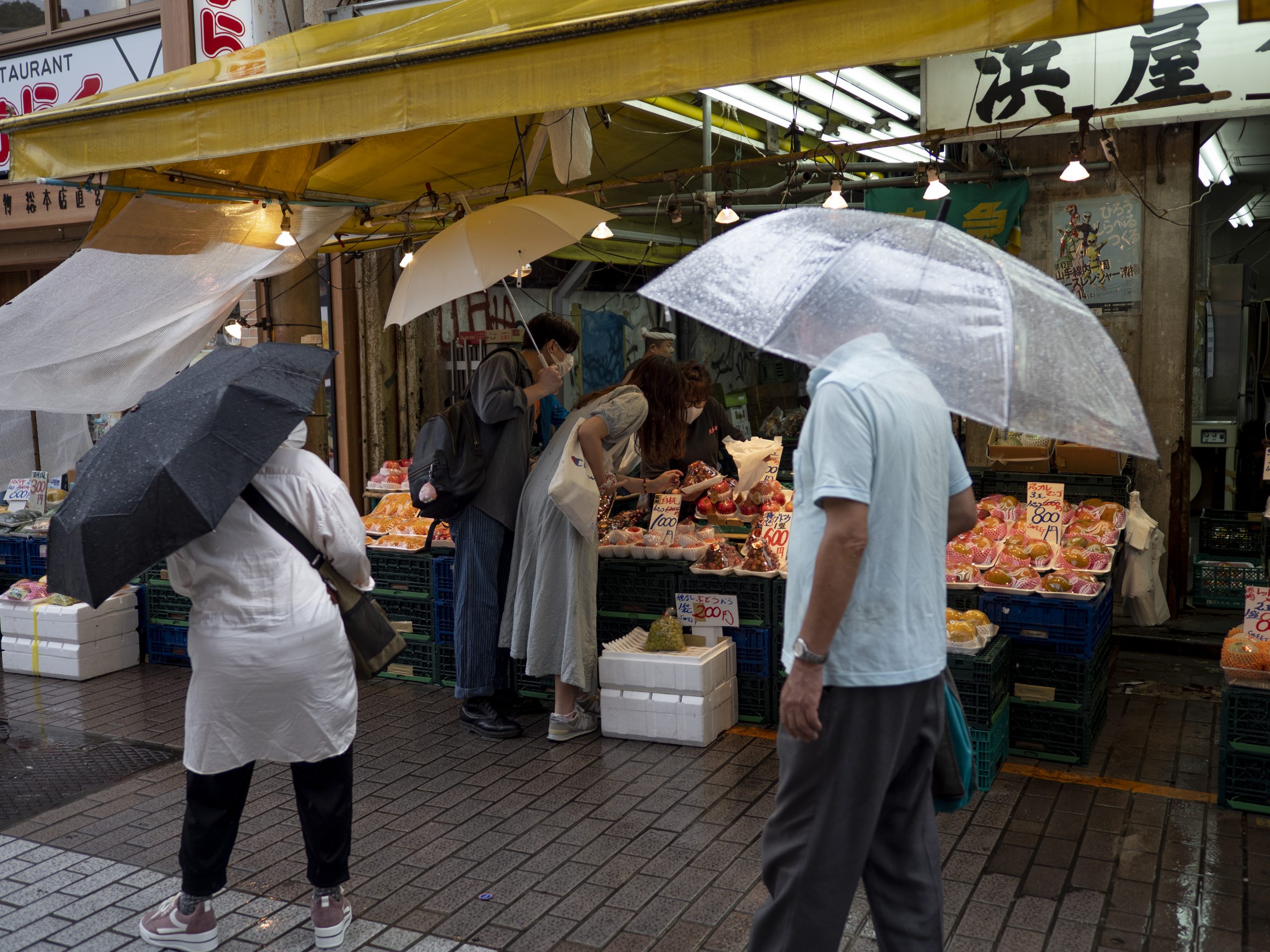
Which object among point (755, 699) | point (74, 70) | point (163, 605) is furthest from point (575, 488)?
point (74, 70)

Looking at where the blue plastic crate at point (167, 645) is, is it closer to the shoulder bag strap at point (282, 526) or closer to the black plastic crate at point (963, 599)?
the shoulder bag strap at point (282, 526)

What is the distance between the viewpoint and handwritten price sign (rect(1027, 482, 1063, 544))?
21.2 ft

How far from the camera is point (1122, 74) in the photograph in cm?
759

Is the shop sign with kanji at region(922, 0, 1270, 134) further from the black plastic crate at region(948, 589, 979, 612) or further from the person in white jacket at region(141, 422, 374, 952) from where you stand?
the person in white jacket at region(141, 422, 374, 952)

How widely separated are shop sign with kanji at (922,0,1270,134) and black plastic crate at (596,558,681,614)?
3937 mm

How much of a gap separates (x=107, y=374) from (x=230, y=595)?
10.8 feet

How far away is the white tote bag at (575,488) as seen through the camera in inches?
221

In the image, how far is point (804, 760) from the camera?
2816 mm

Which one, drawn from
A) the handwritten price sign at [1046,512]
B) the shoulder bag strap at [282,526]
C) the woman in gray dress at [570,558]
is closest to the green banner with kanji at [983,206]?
the handwritten price sign at [1046,512]

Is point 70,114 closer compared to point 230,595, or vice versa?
point 230,595

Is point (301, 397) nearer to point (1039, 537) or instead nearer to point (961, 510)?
point (961, 510)

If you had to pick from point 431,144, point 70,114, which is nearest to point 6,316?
point 70,114

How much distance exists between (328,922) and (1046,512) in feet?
15.7

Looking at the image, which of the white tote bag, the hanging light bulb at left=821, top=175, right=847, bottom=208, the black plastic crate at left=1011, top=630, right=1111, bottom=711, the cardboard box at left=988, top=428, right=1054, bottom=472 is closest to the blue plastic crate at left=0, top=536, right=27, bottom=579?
the white tote bag
